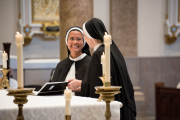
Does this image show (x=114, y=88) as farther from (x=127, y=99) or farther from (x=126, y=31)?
(x=126, y=31)

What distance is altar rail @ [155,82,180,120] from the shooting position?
7.04 meters

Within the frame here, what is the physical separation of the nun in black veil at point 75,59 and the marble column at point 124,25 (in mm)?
4036

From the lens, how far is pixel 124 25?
841 cm

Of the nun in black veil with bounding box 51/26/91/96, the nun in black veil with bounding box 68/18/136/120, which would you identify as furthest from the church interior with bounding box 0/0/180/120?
the nun in black veil with bounding box 68/18/136/120

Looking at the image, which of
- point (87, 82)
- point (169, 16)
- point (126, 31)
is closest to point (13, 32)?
point (126, 31)

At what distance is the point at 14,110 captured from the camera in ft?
6.05

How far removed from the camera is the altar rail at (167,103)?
277 inches

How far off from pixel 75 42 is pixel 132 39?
4.61m

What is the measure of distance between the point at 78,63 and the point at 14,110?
254cm

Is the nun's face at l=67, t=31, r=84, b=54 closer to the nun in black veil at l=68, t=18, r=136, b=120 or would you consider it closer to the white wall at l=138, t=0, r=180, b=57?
the nun in black veil at l=68, t=18, r=136, b=120

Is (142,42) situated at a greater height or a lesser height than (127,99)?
greater

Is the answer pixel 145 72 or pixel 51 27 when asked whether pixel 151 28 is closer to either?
pixel 145 72

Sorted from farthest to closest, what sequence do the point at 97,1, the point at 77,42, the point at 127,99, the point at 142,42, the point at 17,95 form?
the point at 142,42 < the point at 97,1 < the point at 77,42 < the point at 127,99 < the point at 17,95

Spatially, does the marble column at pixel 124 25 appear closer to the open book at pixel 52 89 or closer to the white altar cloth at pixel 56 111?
the open book at pixel 52 89
